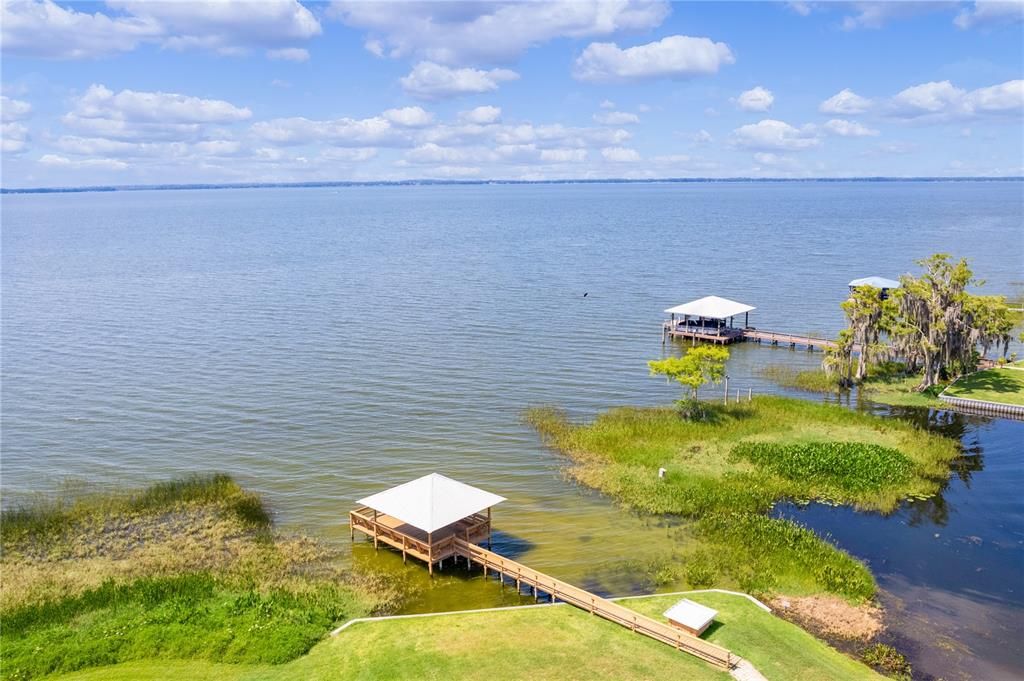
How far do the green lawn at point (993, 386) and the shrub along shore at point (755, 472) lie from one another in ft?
25.7

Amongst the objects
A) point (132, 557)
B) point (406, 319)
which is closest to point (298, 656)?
point (132, 557)

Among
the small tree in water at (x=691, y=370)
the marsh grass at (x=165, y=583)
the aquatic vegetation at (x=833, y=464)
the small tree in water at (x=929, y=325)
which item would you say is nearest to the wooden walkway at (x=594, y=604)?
the marsh grass at (x=165, y=583)

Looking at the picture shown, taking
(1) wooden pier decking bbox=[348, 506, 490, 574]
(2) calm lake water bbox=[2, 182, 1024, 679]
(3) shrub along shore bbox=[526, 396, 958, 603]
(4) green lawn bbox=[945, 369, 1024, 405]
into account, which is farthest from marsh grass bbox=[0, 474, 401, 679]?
(4) green lawn bbox=[945, 369, 1024, 405]

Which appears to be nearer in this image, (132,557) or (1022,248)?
(132,557)

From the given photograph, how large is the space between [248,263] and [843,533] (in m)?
104

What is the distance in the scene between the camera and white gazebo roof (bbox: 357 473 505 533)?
27125mm

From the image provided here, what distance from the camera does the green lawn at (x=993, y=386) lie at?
45.6 meters

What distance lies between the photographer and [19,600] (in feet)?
82.3

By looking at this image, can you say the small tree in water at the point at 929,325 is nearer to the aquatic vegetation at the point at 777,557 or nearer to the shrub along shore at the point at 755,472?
the shrub along shore at the point at 755,472

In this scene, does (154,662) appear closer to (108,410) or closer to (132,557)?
(132,557)

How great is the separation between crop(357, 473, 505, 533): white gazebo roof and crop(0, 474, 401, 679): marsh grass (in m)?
2.59

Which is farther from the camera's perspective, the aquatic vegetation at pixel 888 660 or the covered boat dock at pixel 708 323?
the covered boat dock at pixel 708 323

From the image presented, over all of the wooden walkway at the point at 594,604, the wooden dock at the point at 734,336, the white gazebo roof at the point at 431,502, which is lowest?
the wooden walkway at the point at 594,604

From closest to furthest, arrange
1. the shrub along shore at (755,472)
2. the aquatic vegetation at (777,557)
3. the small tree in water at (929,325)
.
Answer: the aquatic vegetation at (777,557), the shrub along shore at (755,472), the small tree in water at (929,325)
